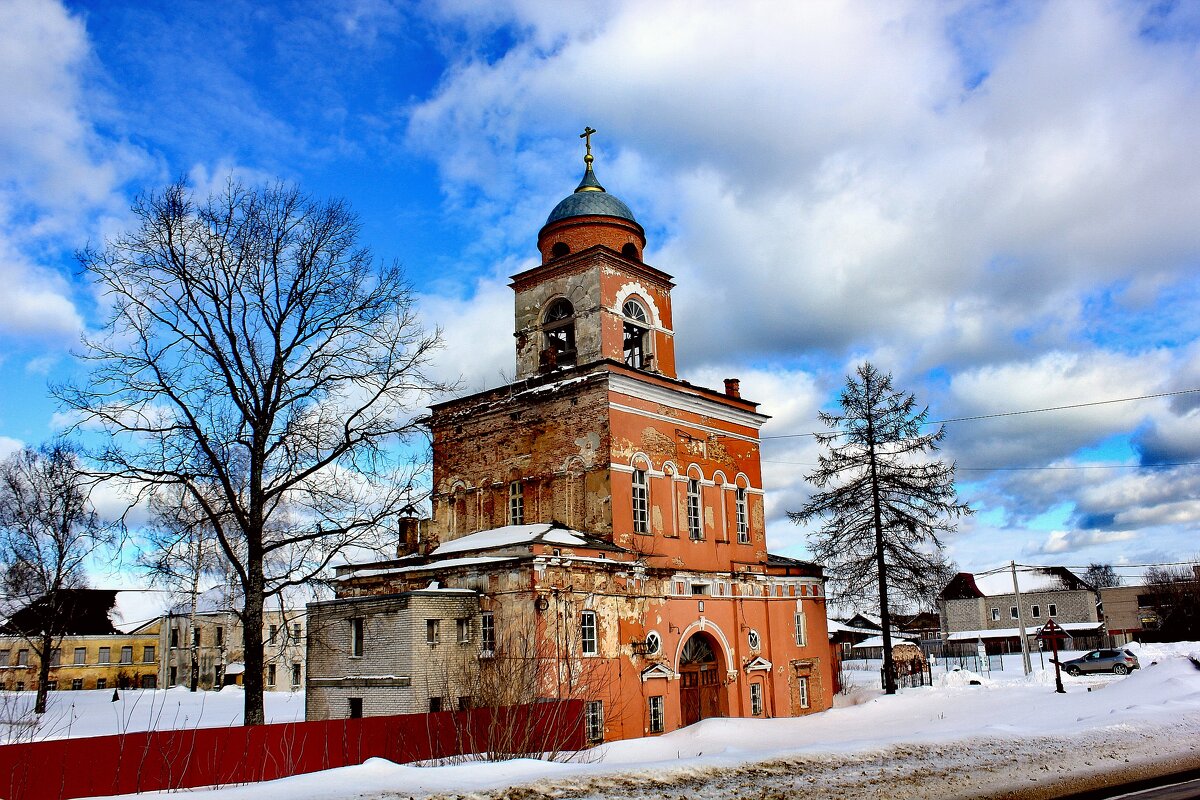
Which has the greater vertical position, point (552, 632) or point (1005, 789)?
point (552, 632)

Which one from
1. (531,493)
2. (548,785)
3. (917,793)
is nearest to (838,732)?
(531,493)

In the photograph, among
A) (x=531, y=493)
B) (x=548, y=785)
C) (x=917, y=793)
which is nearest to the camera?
(x=548, y=785)

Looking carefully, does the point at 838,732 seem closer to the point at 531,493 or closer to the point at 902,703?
the point at 902,703

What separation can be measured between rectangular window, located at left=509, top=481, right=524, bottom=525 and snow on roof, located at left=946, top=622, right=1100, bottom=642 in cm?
5661

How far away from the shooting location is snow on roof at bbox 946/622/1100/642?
244ft

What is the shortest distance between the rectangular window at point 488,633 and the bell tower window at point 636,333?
11.2 metres

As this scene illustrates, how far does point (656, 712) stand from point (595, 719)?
2.88m

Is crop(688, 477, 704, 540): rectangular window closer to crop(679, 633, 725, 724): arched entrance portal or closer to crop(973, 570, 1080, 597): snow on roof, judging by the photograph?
crop(679, 633, 725, 724): arched entrance portal

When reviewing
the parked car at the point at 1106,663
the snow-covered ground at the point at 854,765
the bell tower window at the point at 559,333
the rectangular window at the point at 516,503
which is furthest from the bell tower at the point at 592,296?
the parked car at the point at 1106,663

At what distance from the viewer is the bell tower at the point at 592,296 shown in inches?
1223

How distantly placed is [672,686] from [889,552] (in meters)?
12.8

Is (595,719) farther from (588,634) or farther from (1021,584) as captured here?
(1021,584)

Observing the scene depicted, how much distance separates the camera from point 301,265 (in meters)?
21.7

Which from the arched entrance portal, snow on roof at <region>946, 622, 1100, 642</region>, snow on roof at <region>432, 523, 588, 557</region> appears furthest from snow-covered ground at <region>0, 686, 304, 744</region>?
snow on roof at <region>946, 622, 1100, 642</region>
